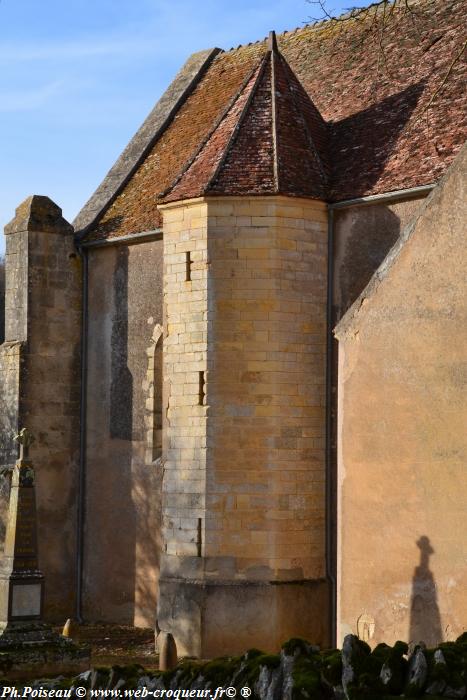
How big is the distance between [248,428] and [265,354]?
945mm

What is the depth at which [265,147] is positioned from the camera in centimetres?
1712

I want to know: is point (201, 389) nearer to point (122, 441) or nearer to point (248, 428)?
point (248, 428)

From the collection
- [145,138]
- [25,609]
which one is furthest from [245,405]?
[145,138]

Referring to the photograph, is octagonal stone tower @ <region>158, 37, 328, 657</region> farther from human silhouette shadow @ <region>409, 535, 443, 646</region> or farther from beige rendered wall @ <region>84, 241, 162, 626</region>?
human silhouette shadow @ <region>409, 535, 443, 646</region>

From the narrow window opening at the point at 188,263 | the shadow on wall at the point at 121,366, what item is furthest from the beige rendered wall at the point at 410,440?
the shadow on wall at the point at 121,366

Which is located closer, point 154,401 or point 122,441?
point 154,401

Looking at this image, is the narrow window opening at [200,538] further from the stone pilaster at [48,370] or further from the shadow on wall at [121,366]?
the stone pilaster at [48,370]

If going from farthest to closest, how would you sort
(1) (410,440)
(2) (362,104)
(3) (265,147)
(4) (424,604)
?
(2) (362,104) < (3) (265,147) < (1) (410,440) < (4) (424,604)

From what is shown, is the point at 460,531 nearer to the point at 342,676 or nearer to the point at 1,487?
the point at 342,676

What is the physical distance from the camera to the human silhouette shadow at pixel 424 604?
13.0 metres

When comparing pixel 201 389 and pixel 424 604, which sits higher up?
pixel 201 389

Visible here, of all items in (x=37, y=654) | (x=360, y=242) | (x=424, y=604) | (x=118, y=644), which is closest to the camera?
(x=424, y=604)

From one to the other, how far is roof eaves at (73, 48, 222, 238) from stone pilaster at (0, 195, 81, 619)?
0.74 metres

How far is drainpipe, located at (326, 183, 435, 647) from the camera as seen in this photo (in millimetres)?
16047
